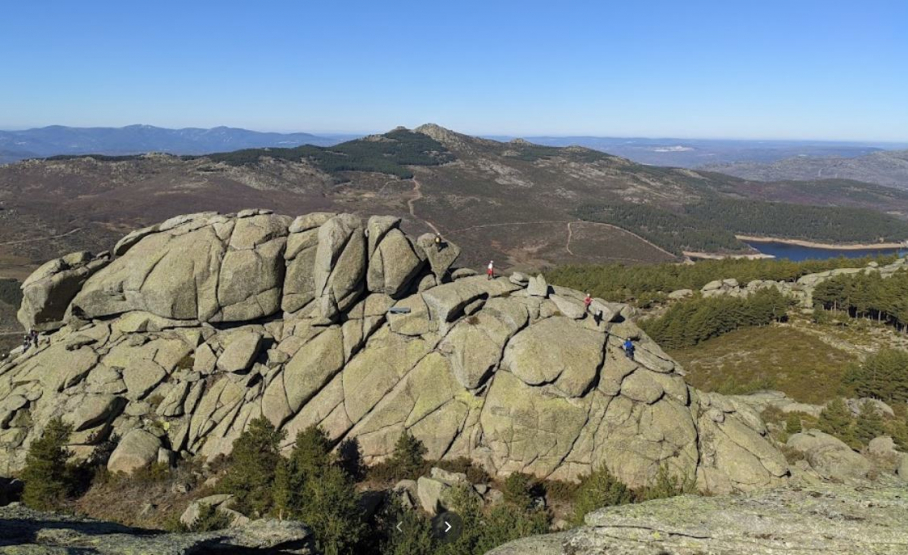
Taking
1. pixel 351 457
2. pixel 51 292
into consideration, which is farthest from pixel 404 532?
pixel 51 292

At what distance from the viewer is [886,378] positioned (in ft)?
166

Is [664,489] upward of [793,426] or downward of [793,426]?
upward

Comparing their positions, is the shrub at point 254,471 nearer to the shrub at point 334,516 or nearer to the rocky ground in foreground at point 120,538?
the shrub at point 334,516

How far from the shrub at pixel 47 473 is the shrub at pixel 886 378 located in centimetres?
7418

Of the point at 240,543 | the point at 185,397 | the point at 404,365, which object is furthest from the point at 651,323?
the point at 240,543

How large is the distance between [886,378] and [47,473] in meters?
75.4

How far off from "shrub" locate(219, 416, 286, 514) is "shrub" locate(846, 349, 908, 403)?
6053 cm

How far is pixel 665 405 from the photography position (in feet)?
120

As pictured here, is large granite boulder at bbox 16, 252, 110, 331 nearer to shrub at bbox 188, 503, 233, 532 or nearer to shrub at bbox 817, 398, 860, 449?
shrub at bbox 188, 503, 233, 532

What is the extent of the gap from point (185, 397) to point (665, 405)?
37.9m

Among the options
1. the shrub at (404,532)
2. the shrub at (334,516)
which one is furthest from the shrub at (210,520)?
the shrub at (404,532)

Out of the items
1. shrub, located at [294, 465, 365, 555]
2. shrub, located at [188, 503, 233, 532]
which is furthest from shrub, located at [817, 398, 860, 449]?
shrub, located at [188, 503, 233, 532]

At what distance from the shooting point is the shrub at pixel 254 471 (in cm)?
3012

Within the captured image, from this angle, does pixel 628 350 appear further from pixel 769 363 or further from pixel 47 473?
pixel 47 473
